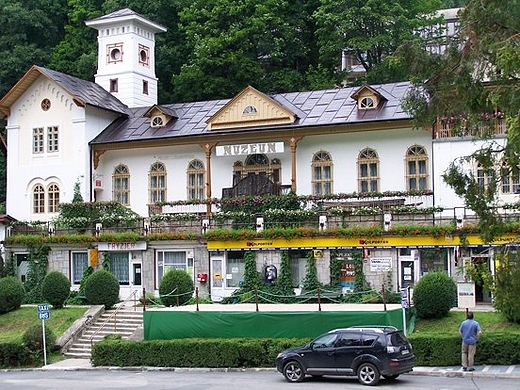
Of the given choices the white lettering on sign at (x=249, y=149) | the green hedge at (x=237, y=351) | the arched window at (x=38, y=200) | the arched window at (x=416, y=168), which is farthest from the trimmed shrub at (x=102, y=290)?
the arched window at (x=416, y=168)

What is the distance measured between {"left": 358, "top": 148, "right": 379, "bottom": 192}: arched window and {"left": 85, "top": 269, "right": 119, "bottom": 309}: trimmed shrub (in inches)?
496

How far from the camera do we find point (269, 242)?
35500 millimetres

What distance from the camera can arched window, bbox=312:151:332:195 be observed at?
134ft

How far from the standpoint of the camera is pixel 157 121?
44.9m

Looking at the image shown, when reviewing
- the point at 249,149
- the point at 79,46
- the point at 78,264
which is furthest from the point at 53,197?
the point at 79,46

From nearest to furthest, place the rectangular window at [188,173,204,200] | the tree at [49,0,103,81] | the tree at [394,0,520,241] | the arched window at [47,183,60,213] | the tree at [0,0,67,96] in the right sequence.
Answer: the tree at [394,0,520,241], the rectangular window at [188,173,204,200], the arched window at [47,183,60,213], the tree at [0,0,67,96], the tree at [49,0,103,81]

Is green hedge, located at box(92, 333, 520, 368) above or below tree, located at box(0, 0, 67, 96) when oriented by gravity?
below

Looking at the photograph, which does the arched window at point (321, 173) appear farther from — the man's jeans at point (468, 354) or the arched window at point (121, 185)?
the man's jeans at point (468, 354)

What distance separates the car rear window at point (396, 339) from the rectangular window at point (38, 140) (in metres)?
28.8

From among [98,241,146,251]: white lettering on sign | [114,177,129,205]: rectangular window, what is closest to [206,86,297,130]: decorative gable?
[114,177,129,205]: rectangular window

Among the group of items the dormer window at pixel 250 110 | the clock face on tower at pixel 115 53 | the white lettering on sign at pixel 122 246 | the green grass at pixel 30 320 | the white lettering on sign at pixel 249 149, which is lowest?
the green grass at pixel 30 320

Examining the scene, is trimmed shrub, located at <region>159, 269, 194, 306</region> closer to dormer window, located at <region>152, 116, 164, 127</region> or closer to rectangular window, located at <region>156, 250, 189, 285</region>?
rectangular window, located at <region>156, 250, 189, 285</region>

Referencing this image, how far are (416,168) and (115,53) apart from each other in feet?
68.9

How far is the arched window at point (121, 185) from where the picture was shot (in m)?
45.2
